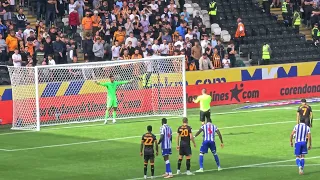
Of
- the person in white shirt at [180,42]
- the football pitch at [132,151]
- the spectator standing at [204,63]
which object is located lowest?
the football pitch at [132,151]

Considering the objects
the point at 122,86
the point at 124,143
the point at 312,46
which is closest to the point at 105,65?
the point at 122,86

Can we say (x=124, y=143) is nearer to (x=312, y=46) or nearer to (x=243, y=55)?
(x=243, y=55)

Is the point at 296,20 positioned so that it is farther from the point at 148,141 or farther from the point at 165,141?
the point at 148,141

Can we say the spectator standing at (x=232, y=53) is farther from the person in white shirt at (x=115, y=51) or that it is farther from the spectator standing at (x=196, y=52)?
the person in white shirt at (x=115, y=51)

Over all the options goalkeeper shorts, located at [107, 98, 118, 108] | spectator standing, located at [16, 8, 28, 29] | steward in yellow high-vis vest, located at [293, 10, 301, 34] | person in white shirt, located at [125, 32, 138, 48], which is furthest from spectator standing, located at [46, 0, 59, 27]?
steward in yellow high-vis vest, located at [293, 10, 301, 34]

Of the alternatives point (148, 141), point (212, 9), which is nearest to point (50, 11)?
point (212, 9)

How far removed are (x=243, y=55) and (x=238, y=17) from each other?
3.40 meters

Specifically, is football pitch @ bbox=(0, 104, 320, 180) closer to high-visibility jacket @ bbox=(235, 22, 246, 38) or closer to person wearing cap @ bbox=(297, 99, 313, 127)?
person wearing cap @ bbox=(297, 99, 313, 127)

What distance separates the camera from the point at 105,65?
44.2 meters

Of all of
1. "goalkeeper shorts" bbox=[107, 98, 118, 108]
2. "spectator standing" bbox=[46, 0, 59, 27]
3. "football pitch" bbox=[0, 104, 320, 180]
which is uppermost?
"spectator standing" bbox=[46, 0, 59, 27]

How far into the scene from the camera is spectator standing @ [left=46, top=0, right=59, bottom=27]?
164ft

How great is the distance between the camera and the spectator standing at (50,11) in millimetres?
49944

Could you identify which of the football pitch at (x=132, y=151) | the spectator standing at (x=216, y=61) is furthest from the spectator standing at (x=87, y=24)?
the football pitch at (x=132, y=151)

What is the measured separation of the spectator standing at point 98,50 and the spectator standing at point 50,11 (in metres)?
3.57
